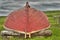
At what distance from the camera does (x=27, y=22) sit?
7.39 metres

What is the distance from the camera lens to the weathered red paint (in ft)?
24.0

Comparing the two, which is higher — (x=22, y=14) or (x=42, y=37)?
(x=22, y=14)

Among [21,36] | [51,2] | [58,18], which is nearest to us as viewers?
[21,36]

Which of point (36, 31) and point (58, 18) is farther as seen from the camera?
point (58, 18)

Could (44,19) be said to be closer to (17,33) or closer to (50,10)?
(17,33)

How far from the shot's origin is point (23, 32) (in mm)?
7176

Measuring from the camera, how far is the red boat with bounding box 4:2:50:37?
23.9 ft

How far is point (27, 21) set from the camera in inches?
291

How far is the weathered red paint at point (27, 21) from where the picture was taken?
7.32 metres

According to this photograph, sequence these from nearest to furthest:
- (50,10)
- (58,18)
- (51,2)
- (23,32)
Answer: (23,32)
(58,18)
(50,10)
(51,2)

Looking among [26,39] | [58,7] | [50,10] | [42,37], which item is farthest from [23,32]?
[58,7]

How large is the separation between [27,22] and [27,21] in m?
0.03

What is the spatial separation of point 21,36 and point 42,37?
2.45 feet

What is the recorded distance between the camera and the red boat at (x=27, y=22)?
7.28 m
